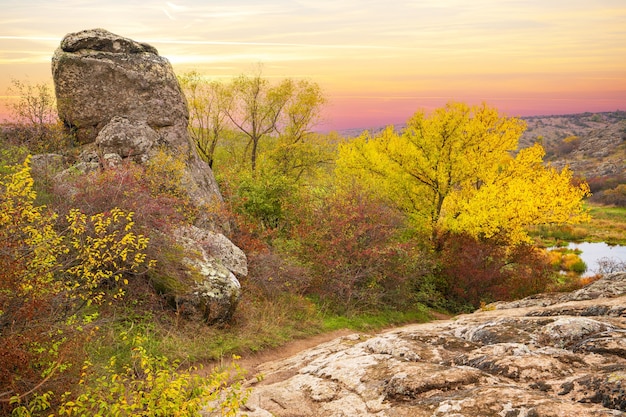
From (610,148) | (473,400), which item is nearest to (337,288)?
(473,400)

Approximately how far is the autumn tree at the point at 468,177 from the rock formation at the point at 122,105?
10030mm

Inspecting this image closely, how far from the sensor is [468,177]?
24391mm

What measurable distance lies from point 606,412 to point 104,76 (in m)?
20.5

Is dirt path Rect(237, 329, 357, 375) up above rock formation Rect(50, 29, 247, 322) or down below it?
below

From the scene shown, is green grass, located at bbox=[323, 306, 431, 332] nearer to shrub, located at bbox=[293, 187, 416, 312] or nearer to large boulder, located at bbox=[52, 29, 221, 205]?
shrub, located at bbox=[293, 187, 416, 312]

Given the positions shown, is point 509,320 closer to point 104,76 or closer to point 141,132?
point 141,132

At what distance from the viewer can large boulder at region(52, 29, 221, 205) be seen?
18906mm

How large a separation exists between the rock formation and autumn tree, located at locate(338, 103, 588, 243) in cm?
1003

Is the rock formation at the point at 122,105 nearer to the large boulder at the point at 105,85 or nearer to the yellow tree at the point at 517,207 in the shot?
the large boulder at the point at 105,85

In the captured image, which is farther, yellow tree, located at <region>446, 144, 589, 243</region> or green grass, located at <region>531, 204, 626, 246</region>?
green grass, located at <region>531, 204, 626, 246</region>

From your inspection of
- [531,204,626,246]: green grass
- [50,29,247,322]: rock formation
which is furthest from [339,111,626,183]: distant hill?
[50,29,247,322]: rock formation

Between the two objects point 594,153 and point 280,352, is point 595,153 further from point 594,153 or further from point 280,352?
point 280,352

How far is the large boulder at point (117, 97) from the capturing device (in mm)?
18906

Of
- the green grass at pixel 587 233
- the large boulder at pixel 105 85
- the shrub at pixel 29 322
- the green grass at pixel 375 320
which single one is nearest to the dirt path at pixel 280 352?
the green grass at pixel 375 320
